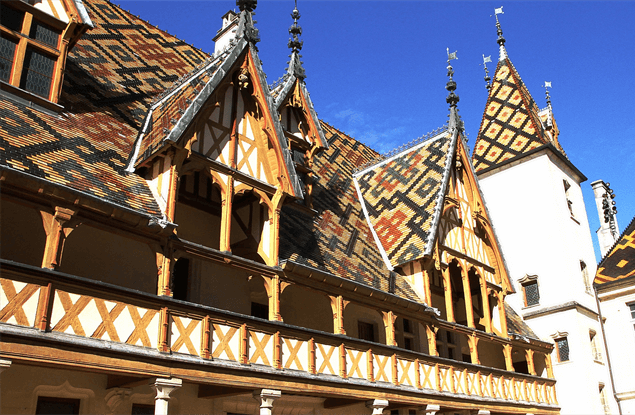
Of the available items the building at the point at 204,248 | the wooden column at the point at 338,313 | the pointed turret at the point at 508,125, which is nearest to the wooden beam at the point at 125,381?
the building at the point at 204,248

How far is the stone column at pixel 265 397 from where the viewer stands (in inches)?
449

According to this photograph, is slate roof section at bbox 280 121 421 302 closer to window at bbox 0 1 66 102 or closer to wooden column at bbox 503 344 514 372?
wooden column at bbox 503 344 514 372

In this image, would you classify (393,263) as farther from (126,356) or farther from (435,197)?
(126,356)

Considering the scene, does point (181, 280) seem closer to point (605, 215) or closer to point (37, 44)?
point (37, 44)

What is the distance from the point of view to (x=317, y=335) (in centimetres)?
1298

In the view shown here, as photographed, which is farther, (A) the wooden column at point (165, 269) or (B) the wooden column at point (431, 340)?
(B) the wooden column at point (431, 340)

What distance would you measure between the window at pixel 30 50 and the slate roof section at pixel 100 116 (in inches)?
19.5

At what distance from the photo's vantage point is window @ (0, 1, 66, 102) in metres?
11.3

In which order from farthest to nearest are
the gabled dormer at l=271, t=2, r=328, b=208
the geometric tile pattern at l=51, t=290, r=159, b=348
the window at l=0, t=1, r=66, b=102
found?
the gabled dormer at l=271, t=2, r=328, b=208, the window at l=0, t=1, r=66, b=102, the geometric tile pattern at l=51, t=290, r=159, b=348

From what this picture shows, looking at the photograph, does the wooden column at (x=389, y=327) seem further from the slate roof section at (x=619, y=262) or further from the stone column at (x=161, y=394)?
the slate roof section at (x=619, y=262)

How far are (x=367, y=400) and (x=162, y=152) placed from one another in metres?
7.21

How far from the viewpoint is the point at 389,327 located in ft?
50.1

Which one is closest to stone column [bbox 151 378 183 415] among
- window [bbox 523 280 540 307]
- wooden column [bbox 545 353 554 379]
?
wooden column [bbox 545 353 554 379]

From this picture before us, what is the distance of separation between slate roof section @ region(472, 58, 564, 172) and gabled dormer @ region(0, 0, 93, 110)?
819 inches
